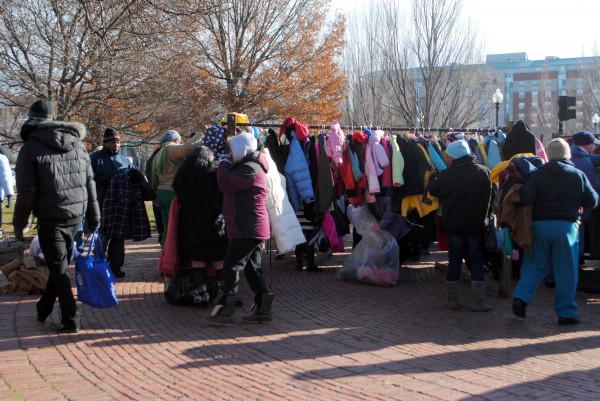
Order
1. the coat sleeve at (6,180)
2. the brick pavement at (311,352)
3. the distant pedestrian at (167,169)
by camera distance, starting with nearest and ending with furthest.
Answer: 1. the brick pavement at (311,352)
2. the distant pedestrian at (167,169)
3. the coat sleeve at (6,180)

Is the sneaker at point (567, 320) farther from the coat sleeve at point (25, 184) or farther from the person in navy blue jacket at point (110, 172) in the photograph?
the person in navy blue jacket at point (110, 172)

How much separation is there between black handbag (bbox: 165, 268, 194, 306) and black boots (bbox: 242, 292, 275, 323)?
35.7 inches

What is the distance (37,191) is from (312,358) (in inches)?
110

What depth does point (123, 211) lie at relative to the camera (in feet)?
28.6

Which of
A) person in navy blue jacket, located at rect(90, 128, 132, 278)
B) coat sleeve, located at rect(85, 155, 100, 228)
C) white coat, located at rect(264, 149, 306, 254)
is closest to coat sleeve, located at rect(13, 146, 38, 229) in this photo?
coat sleeve, located at rect(85, 155, 100, 228)

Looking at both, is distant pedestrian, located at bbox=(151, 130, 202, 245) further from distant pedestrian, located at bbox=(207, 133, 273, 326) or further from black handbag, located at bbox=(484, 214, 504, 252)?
black handbag, located at bbox=(484, 214, 504, 252)

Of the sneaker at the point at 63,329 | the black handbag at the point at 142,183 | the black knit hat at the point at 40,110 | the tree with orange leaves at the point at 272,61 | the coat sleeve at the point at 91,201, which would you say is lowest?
the sneaker at the point at 63,329

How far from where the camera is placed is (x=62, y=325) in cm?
614

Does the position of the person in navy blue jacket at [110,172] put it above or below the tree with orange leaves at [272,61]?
below

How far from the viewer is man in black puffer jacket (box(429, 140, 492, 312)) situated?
725 centimetres

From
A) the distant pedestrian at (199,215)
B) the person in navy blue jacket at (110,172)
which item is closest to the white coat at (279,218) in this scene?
the distant pedestrian at (199,215)

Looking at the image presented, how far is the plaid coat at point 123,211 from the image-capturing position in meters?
8.70

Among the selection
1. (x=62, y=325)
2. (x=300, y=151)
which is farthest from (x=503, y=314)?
(x=62, y=325)

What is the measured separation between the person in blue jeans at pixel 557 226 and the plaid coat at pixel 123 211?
4.92m
